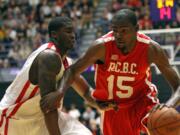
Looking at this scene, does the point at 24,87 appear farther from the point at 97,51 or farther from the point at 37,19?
the point at 37,19

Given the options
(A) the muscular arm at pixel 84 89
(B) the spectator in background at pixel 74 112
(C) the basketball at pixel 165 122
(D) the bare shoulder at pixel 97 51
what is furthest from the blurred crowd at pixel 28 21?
(C) the basketball at pixel 165 122

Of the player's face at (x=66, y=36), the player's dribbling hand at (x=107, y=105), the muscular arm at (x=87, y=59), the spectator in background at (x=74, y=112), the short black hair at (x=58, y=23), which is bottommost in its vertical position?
the spectator in background at (x=74, y=112)

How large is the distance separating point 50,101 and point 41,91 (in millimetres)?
111

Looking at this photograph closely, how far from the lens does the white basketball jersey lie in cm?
457

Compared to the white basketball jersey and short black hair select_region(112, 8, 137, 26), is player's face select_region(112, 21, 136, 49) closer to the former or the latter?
short black hair select_region(112, 8, 137, 26)

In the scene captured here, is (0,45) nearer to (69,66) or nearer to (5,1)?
(5,1)

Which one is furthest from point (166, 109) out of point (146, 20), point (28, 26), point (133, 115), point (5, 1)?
point (5, 1)

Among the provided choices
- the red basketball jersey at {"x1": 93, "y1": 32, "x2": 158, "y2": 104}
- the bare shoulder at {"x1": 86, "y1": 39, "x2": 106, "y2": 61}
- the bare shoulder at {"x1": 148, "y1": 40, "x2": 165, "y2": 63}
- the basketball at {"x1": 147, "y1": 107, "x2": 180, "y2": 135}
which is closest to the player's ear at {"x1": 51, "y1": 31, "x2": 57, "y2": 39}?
the bare shoulder at {"x1": 86, "y1": 39, "x2": 106, "y2": 61}

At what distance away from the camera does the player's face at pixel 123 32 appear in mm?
4691

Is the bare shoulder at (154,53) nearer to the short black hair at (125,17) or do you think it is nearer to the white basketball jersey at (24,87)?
the short black hair at (125,17)

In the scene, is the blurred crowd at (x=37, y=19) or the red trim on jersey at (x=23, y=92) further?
the blurred crowd at (x=37, y=19)

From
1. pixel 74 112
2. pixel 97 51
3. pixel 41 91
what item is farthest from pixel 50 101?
pixel 74 112

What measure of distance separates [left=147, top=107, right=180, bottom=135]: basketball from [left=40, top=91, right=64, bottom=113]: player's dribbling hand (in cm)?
90

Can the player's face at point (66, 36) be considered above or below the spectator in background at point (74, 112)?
above
